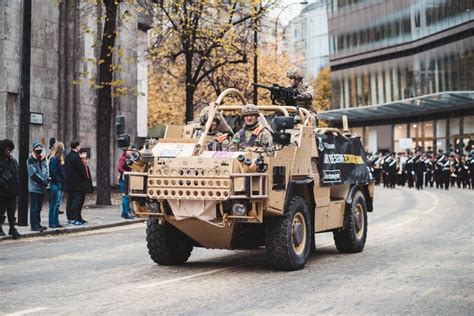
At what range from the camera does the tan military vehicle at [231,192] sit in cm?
1042

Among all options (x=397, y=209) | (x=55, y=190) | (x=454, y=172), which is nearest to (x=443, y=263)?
(x=55, y=190)

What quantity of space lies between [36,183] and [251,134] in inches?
307

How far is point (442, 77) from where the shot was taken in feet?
200

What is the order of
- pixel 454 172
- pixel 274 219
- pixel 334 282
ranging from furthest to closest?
1. pixel 454 172
2. pixel 274 219
3. pixel 334 282

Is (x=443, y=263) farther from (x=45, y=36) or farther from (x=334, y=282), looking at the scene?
(x=45, y=36)

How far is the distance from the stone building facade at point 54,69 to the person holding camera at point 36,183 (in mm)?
7331

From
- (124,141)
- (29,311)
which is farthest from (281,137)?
(29,311)

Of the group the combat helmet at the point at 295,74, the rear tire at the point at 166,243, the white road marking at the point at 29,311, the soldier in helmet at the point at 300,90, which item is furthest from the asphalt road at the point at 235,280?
the combat helmet at the point at 295,74

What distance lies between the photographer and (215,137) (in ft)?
38.4

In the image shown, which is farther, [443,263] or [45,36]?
[45,36]

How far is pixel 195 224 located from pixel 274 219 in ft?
3.48

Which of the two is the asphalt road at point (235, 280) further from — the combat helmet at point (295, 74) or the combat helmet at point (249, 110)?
the combat helmet at point (295, 74)

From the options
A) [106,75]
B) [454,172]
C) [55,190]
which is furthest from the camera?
[454,172]

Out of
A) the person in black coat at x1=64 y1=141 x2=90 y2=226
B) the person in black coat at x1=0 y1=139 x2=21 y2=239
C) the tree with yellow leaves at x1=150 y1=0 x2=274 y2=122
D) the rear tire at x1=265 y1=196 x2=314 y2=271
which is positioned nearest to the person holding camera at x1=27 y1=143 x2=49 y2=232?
the person in black coat at x1=0 y1=139 x2=21 y2=239
